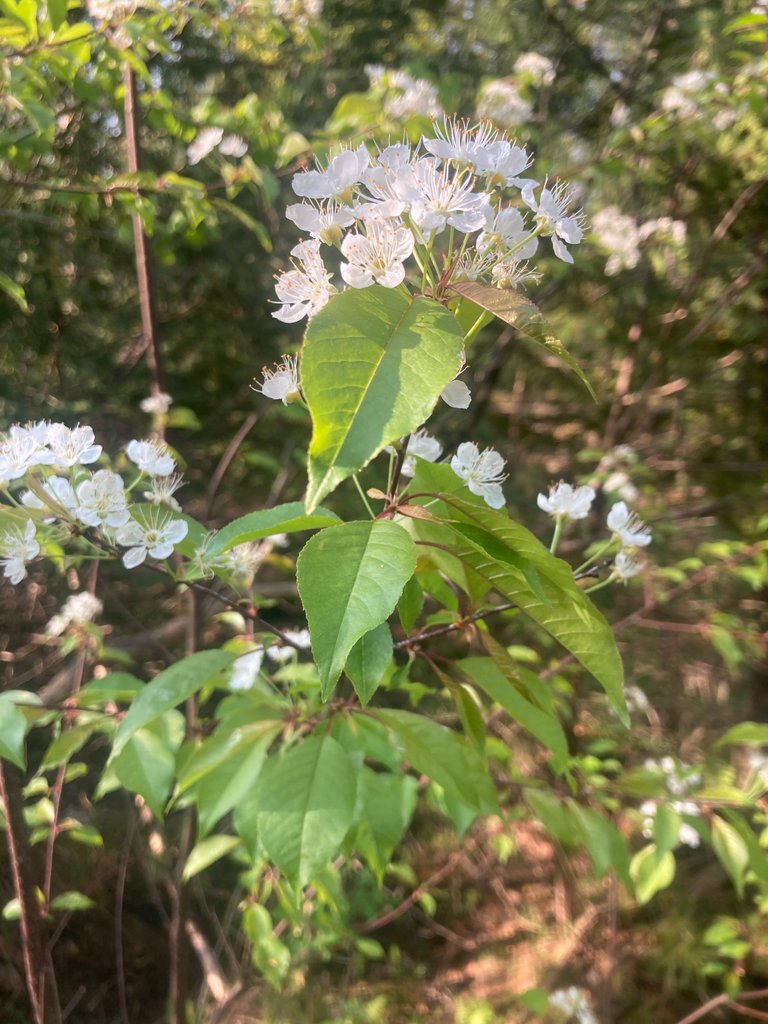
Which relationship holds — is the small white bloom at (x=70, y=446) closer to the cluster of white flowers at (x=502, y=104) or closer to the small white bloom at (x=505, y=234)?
the small white bloom at (x=505, y=234)

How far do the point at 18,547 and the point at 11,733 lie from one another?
20 centimetres

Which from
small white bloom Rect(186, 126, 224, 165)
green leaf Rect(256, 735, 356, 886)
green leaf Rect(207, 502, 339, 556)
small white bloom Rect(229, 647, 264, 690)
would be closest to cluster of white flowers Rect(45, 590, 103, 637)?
small white bloom Rect(229, 647, 264, 690)

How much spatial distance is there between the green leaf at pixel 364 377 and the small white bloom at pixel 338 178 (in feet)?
0.55

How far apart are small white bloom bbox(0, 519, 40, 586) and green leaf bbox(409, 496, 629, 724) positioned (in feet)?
1.30

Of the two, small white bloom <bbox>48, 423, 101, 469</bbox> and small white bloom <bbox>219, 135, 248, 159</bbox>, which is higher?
small white bloom <bbox>219, 135, 248, 159</bbox>

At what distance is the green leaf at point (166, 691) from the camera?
0.72 meters

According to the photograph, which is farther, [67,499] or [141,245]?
[141,245]

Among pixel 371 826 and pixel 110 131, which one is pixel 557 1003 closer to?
pixel 371 826

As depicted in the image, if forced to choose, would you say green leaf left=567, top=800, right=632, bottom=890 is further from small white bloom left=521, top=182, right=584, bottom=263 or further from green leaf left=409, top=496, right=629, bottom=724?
small white bloom left=521, top=182, right=584, bottom=263

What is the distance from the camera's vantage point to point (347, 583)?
0.50 metres

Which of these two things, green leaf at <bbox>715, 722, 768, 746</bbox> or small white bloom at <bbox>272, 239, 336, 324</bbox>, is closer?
small white bloom at <bbox>272, 239, 336, 324</bbox>

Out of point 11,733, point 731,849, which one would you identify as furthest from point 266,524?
point 731,849

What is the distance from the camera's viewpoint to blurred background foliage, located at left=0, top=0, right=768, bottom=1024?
2477 mm

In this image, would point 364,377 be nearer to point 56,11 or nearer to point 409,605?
point 409,605
